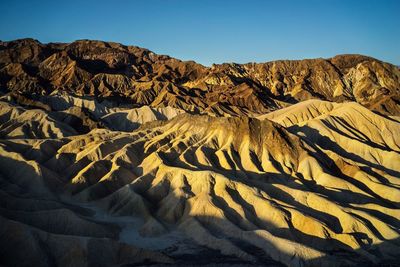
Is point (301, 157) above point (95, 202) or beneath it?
above

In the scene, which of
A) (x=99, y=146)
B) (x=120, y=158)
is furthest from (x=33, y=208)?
(x=99, y=146)

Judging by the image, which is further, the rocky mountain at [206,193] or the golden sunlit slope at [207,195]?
the golden sunlit slope at [207,195]

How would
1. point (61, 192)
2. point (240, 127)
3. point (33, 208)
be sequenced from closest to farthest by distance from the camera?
point (33, 208) → point (61, 192) → point (240, 127)

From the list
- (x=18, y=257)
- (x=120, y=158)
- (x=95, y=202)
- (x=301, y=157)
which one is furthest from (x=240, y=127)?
(x=18, y=257)

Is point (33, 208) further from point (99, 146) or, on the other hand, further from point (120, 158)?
point (99, 146)

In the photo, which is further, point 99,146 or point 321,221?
point 99,146

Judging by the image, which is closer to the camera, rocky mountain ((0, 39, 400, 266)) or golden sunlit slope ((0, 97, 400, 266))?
rocky mountain ((0, 39, 400, 266))

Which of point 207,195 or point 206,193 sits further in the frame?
point 206,193

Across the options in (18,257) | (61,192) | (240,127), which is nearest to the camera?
(18,257)
